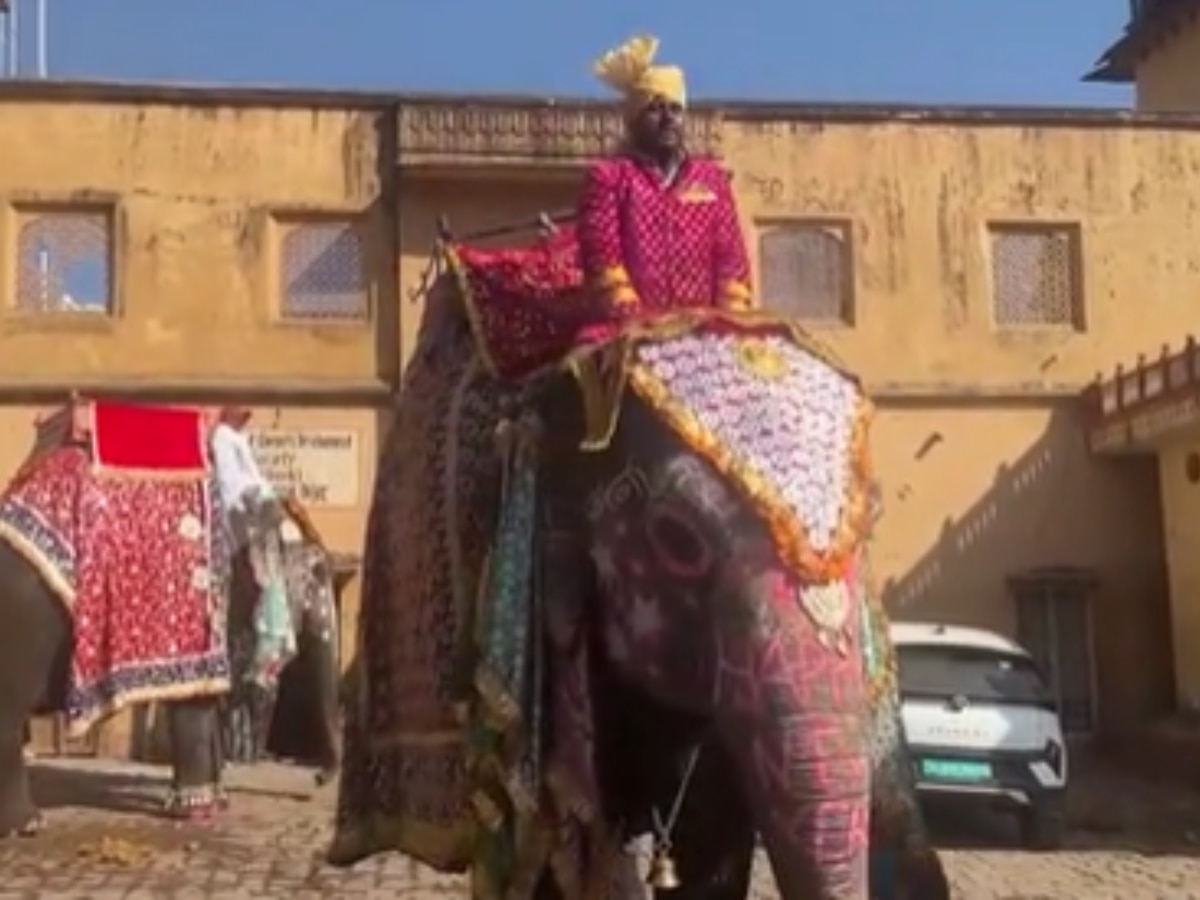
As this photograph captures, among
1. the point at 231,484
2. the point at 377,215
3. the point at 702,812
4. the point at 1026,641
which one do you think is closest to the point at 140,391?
the point at 377,215

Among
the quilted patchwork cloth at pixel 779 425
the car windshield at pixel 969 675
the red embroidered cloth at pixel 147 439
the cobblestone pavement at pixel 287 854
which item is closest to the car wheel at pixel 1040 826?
the cobblestone pavement at pixel 287 854

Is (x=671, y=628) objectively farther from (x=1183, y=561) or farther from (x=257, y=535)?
(x=1183, y=561)

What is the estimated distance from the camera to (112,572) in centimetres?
1272

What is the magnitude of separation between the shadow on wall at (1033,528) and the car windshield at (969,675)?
19.2 feet

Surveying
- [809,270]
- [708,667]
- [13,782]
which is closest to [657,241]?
[708,667]

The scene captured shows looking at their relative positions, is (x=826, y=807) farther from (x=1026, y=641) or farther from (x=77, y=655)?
(x=1026, y=641)

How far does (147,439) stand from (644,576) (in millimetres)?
8505

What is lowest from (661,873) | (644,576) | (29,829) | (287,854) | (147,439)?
(287,854)

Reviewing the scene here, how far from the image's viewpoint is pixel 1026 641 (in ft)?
67.7

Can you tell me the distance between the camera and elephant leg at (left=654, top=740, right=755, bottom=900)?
5.46 m

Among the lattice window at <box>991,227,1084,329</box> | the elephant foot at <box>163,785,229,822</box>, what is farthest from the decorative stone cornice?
the elephant foot at <box>163,785,229,822</box>

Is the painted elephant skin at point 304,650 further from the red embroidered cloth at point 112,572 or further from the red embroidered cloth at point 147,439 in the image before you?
the red embroidered cloth at point 147,439

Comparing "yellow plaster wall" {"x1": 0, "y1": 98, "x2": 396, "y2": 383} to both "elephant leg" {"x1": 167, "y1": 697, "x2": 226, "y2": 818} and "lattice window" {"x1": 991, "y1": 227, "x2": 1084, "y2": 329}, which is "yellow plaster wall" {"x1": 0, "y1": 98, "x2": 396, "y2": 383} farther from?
"elephant leg" {"x1": 167, "y1": 697, "x2": 226, "y2": 818}

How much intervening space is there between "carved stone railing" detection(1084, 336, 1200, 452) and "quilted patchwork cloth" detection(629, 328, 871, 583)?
13.3 metres
